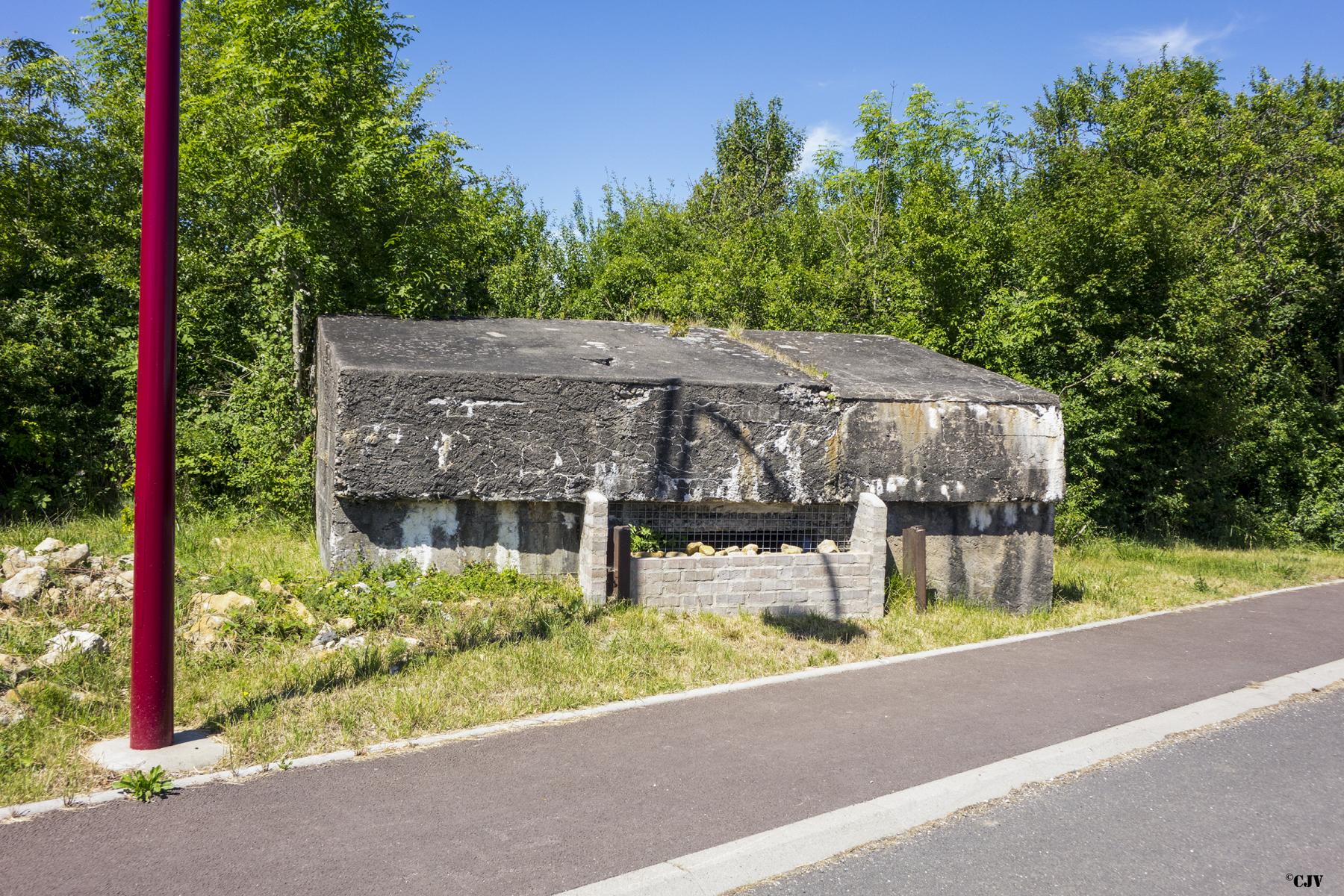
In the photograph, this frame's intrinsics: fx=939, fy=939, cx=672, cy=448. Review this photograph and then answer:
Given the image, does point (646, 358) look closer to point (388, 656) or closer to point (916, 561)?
point (916, 561)

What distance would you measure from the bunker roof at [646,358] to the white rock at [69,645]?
278 centimetres

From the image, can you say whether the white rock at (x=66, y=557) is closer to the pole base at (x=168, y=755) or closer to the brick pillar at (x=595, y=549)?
the pole base at (x=168, y=755)

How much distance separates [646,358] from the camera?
9.73 meters

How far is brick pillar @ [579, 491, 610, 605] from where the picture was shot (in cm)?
797

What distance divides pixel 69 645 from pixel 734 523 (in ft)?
18.1

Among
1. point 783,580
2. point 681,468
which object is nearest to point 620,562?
point 681,468

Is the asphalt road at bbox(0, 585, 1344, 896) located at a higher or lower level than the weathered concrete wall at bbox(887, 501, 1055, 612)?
lower

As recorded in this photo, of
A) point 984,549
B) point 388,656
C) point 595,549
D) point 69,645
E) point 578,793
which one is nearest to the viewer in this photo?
point 578,793

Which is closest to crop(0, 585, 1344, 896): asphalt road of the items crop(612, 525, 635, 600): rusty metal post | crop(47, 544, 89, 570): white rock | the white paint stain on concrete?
crop(612, 525, 635, 600): rusty metal post

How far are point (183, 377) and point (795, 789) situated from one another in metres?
11.1

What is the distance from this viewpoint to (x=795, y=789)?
186 inches

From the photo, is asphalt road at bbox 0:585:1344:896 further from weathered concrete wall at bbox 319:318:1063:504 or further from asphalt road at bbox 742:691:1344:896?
weathered concrete wall at bbox 319:318:1063:504

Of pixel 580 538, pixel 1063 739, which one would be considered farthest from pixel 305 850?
pixel 580 538

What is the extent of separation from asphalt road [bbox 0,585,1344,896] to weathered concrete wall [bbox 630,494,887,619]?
57.1 inches
